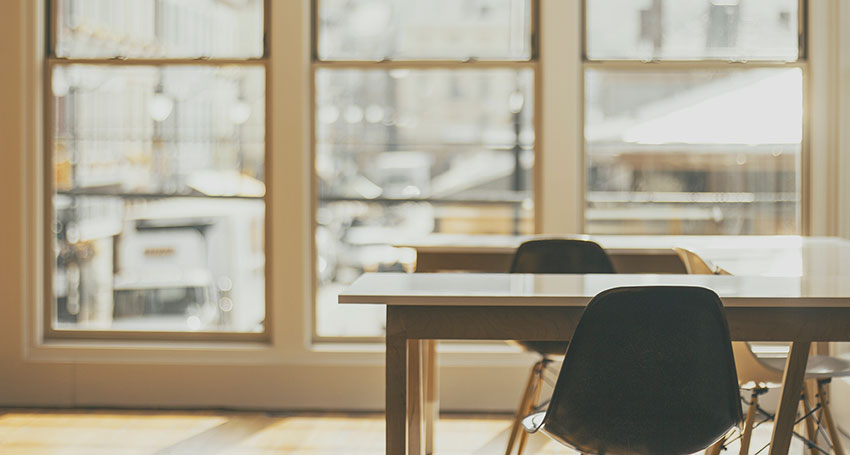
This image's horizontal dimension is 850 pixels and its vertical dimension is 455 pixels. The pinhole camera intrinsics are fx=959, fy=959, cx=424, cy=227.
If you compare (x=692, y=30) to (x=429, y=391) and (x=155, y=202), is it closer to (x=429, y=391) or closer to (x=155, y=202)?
(x=429, y=391)

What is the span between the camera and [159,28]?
505 cm

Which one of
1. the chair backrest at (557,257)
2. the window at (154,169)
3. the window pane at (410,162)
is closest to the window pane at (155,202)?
the window at (154,169)

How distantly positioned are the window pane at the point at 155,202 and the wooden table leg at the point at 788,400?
3.04 metres

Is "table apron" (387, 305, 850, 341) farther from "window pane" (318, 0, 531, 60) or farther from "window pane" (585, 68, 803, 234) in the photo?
"window pane" (318, 0, 531, 60)

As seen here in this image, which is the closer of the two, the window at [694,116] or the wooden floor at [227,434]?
the wooden floor at [227,434]

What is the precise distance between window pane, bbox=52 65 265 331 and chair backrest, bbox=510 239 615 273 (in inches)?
71.5

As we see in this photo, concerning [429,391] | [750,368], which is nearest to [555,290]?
[750,368]

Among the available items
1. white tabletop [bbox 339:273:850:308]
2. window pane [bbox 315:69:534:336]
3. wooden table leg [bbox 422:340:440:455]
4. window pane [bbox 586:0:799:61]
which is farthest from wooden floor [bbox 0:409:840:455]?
window pane [bbox 586:0:799:61]

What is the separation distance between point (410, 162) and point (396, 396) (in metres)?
2.65

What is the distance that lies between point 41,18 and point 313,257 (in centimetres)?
189

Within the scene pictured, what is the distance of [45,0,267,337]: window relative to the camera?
5.05m

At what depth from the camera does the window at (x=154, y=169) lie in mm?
5051

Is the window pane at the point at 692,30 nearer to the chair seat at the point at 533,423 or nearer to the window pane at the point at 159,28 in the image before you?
the window pane at the point at 159,28

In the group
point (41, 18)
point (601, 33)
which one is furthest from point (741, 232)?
point (41, 18)
